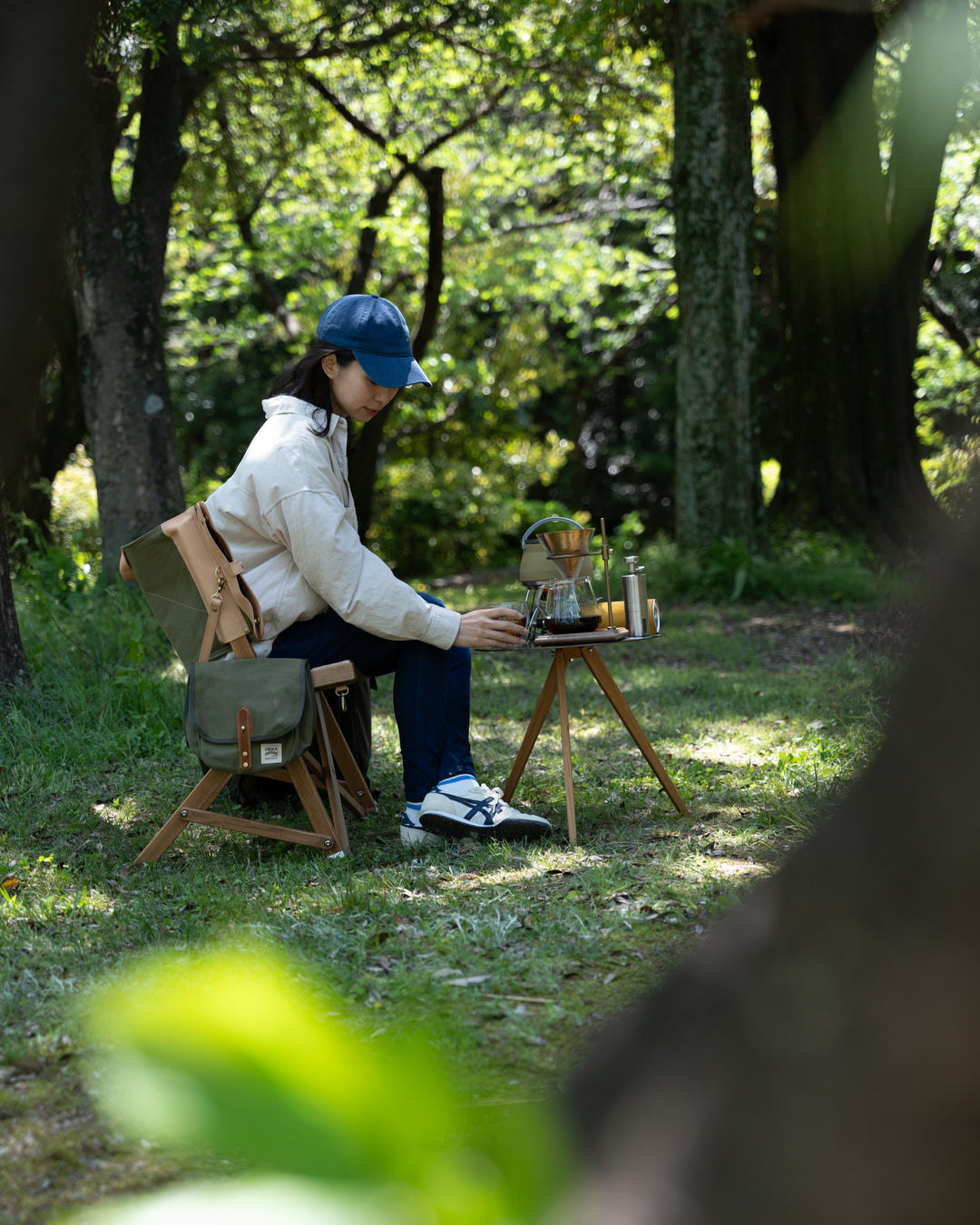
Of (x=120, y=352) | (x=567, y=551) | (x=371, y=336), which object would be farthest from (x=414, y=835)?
(x=120, y=352)

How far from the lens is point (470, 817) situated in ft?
12.0

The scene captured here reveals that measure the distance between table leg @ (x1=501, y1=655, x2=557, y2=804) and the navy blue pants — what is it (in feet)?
0.75

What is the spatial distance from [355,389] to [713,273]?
20.8 ft

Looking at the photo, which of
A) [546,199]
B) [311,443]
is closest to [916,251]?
[546,199]

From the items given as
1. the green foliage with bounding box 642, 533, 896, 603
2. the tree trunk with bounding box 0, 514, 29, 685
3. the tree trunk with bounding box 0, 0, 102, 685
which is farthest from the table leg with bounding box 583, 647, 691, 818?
the green foliage with bounding box 642, 533, 896, 603

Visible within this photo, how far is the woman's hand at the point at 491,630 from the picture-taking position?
3.48m

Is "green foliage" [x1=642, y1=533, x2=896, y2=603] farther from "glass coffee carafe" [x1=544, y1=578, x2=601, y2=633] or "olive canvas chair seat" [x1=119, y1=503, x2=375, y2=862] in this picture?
"olive canvas chair seat" [x1=119, y1=503, x2=375, y2=862]

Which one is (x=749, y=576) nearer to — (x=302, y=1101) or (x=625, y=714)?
(x=625, y=714)

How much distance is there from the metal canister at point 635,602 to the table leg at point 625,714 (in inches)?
6.4

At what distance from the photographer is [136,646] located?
592 cm

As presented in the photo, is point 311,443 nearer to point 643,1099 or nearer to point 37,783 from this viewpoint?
point 37,783

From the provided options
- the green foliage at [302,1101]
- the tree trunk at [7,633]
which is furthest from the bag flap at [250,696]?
the green foliage at [302,1101]

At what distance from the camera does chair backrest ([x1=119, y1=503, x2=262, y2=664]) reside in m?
3.45

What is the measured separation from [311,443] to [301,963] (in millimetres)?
1632
